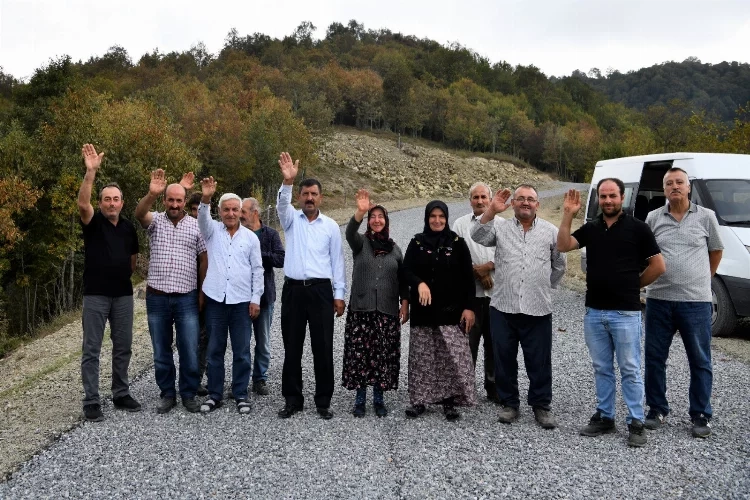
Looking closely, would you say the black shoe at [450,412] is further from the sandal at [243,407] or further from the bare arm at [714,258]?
the bare arm at [714,258]

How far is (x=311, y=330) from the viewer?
5.88 metres

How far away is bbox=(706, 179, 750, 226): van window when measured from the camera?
29.2ft

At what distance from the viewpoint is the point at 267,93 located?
59.1 metres

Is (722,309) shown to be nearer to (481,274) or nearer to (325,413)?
(481,274)

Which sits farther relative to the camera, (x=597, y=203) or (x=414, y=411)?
(x=597, y=203)

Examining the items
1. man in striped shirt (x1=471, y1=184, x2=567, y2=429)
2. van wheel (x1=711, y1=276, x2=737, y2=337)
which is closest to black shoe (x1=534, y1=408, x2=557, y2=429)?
man in striped shirt (x1=471, y1=184, x2=567, y2=429)

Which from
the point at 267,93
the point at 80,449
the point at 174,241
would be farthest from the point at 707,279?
the point at 267,93

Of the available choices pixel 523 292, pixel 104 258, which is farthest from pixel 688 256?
pixel 104 258

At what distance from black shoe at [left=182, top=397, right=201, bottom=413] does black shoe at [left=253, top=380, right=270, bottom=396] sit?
2.39 feet

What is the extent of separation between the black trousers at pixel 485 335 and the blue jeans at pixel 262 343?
2.19m

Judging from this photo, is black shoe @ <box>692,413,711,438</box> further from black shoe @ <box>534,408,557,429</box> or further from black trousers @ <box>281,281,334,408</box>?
black trousers @ <box>281,281,334,408</box>

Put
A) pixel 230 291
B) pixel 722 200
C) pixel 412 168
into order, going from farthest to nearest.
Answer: pixel 412 168 → pixel 722 200 → pixel 230 291

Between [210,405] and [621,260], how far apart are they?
402 cm

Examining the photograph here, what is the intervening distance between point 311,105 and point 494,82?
336 ft
